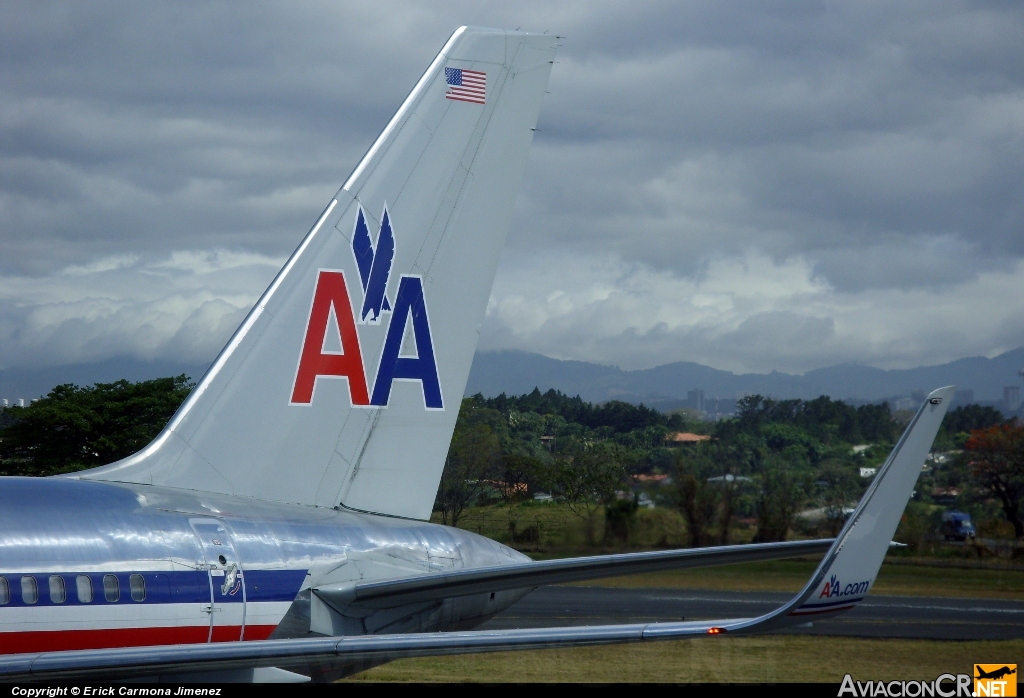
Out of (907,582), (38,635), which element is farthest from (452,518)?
(38,635)

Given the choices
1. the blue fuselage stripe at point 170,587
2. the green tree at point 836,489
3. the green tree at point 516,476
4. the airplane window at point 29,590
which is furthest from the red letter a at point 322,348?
the green tree at point 836,489

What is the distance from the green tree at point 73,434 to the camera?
36.2 m

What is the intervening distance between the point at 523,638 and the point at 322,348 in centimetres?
553

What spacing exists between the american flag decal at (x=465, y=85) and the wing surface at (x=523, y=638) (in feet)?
23.5

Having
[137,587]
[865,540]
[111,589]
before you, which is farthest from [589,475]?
[865,540]

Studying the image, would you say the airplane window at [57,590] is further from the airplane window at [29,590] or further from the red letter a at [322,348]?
the red letter a at [322,348]

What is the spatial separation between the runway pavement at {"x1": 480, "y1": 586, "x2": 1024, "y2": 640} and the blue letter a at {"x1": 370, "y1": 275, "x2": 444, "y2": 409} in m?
11.2

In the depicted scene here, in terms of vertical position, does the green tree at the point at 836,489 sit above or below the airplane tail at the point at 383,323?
below

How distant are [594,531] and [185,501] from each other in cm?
2468

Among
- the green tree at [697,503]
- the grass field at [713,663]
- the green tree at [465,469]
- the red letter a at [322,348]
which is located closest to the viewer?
the red letter a at [322,348]

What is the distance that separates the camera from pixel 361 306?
1073 cm

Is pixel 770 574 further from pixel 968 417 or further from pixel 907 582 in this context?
pixel 968 417

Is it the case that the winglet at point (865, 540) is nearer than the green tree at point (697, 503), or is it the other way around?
the winglet at point (865, 540)

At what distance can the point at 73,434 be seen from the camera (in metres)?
36.7
